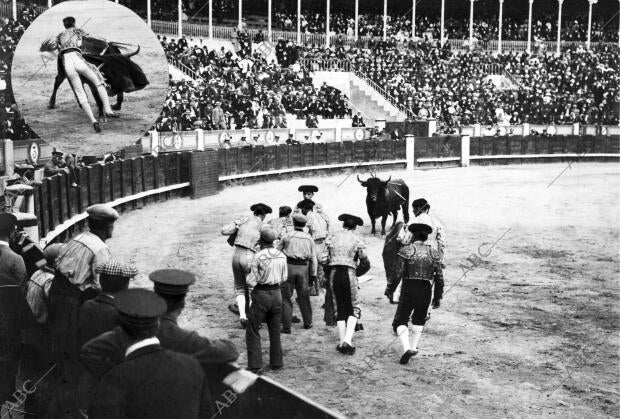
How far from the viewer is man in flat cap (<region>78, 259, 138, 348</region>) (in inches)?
183

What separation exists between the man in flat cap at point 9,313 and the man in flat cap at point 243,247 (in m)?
3.54

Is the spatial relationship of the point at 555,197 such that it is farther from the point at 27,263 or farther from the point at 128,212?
the point at 27,263

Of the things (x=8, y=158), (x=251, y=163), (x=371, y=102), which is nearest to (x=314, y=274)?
(x=8, y=158)

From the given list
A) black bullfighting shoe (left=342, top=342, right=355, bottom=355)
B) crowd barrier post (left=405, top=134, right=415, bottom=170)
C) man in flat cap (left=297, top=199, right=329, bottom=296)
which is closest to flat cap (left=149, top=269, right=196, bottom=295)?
black bullfighting shoe (left=342, top=342, right=355, bottom=355)

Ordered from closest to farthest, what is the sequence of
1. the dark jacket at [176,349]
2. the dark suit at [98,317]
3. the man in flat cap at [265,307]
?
1. the dark jacket at [176,349]
2. the dark suit at [98,317]
3. the man in flat cap at [265,307]

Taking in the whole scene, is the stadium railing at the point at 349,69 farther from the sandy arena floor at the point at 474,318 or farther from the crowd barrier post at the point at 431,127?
the sandy arena floor at the point at 474,318

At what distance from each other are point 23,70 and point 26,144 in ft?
38.7

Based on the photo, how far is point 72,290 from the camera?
213 inches

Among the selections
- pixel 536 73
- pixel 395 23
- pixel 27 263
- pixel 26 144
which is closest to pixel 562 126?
pixel 536 73

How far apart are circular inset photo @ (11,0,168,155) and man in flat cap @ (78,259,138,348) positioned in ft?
2.09

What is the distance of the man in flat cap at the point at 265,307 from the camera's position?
24.8 ft

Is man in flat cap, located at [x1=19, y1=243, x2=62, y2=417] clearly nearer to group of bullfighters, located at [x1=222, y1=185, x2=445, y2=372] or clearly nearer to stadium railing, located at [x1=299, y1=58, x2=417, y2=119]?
group of bullfighters, located at [x1=222, y1=185, x2=445, y2=372]

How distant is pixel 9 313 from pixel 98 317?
110 centimetres

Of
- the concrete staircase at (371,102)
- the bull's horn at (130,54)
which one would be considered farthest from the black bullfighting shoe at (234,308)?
the concrete staircase at (371,102)
